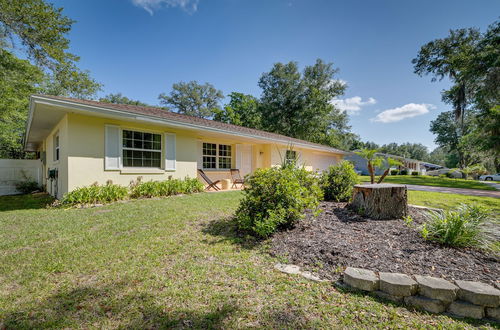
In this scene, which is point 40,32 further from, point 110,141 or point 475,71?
point 475,71

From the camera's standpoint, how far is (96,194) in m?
5.86

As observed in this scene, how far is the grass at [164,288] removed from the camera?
1662 mm

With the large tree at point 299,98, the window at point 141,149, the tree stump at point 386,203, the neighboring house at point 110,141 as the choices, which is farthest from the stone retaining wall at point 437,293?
the large tree at point 299,98

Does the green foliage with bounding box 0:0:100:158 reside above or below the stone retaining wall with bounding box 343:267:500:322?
Result: above

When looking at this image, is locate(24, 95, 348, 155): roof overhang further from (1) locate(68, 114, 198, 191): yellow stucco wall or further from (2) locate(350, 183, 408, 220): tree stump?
(2) locate(350, 183, 408, 220): tree stump

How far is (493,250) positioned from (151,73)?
17964 millimetres

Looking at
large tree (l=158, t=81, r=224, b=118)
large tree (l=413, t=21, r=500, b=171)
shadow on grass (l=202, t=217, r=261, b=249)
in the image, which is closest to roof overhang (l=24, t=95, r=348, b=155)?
shadow on grass (l=202, t=217, r=261, b=249)

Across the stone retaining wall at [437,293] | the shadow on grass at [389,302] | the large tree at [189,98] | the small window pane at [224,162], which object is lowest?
the shadow on grass at [389,302]

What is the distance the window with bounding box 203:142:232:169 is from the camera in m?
10.6

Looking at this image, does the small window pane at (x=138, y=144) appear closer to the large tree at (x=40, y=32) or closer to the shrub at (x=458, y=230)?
the large tree at (x=40, y=32)

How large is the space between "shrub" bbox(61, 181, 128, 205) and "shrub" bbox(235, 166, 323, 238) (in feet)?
15.2

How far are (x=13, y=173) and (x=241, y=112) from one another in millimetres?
21851

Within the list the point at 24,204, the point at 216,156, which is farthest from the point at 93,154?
the point at 216,156

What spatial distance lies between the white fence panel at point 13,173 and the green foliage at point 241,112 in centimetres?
1877
